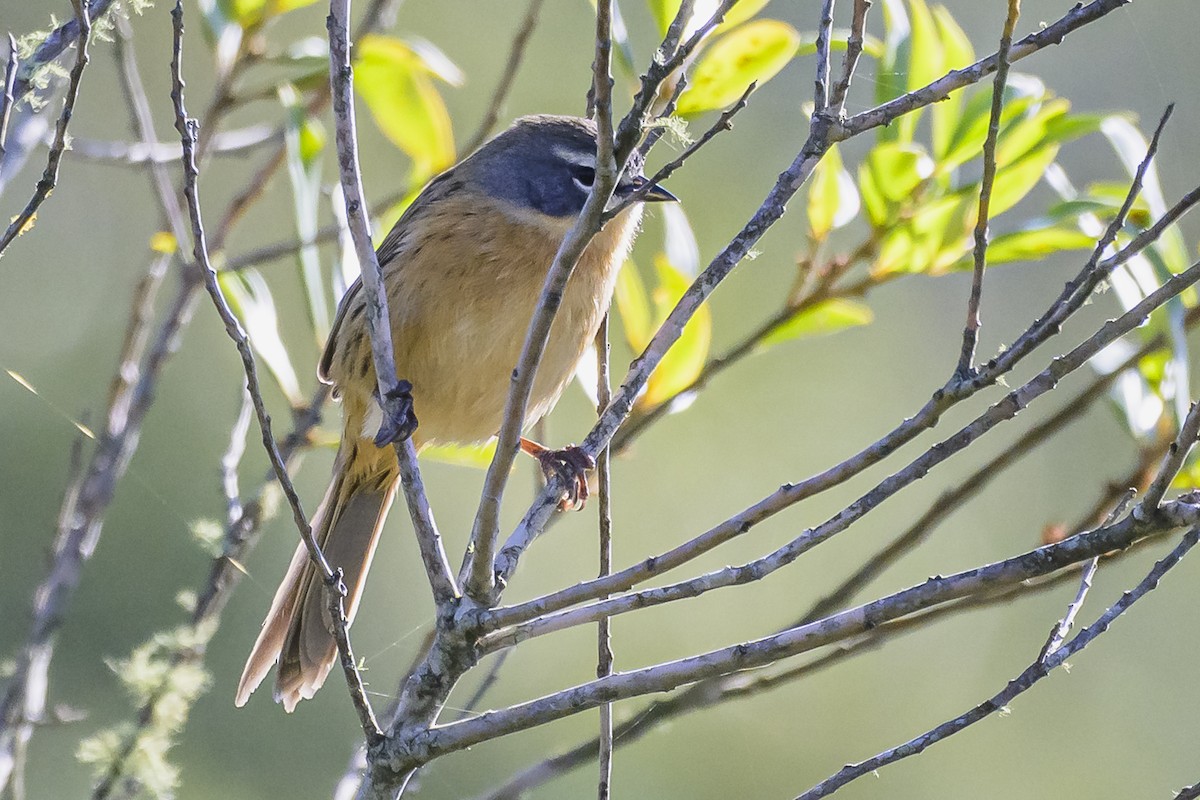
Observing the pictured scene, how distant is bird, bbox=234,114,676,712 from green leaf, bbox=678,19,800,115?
0.32 metres

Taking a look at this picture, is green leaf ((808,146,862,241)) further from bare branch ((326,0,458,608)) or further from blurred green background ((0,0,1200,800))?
blurred green background ((0,0,1200,800))

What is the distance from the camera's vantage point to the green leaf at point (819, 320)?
3.36 m

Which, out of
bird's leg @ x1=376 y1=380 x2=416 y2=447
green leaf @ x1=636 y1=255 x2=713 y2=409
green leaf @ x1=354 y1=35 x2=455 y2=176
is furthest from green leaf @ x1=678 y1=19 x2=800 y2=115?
bird's leg @ x1=376 y1=380 x2=416 y2=447

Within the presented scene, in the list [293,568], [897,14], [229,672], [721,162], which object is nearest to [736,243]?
[897,14]

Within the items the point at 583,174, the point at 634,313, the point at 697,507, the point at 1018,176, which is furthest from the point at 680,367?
the point at 697,507

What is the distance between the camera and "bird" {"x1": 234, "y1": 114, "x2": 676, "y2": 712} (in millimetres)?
3740

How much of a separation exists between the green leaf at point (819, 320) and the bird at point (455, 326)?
0.55 metres

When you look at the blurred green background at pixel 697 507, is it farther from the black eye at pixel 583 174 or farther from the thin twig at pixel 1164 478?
the thin twig at pixel 1164 478

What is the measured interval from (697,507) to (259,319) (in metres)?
5.16

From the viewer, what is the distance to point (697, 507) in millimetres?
8430

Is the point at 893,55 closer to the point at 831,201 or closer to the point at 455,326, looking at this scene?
the point at 831,201

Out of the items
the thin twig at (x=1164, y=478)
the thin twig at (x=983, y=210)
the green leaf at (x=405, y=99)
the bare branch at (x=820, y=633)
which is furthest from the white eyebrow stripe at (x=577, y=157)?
the thin twig at (x=1164, y=478)

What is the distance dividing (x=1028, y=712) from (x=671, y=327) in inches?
259

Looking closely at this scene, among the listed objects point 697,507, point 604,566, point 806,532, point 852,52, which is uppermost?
point 697,507
